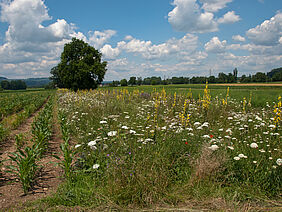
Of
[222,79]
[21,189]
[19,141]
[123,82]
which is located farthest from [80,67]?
[222,79]

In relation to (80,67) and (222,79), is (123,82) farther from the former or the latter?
(80,67)

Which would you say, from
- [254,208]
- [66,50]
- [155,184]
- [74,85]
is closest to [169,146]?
[155,184]

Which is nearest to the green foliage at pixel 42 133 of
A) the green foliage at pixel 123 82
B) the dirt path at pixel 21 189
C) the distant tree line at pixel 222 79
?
the dirt path at pixel 21 189

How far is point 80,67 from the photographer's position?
29.4 meters

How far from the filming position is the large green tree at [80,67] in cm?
2948

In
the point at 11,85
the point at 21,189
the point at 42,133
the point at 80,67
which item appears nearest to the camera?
the point at 21,189

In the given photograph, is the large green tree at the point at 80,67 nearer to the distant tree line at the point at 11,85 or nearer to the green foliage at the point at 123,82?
the green foliage at the point at 123,82

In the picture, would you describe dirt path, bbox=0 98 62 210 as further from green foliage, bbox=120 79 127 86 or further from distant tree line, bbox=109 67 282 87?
green foliage, bbox=120 79 127 86

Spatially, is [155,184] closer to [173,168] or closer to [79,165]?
[173,168]

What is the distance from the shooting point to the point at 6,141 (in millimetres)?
6516

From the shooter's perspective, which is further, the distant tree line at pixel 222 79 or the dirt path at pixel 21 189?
the distant tree line at pixel 222 79

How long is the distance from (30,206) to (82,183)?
876 millimetres

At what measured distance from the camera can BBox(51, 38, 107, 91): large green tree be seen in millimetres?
29484

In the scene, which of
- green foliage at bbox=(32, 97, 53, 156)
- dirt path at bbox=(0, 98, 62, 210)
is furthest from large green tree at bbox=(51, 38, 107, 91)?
dirt path at bbox=(0, 98, 62, 210)
